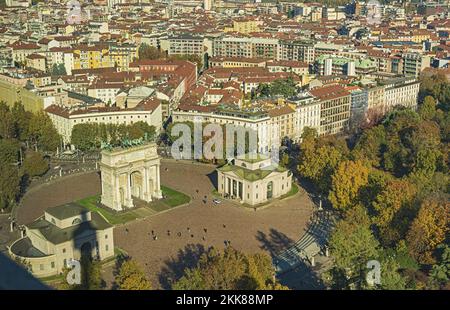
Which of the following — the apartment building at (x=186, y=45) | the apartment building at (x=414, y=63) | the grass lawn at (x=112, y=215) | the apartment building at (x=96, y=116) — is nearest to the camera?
the grass lawn at (x=112, y=215)

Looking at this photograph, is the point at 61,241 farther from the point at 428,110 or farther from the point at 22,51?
the point at 22,51

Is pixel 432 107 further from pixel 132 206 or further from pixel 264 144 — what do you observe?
pixel 132 206

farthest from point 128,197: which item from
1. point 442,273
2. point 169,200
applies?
point 442,273

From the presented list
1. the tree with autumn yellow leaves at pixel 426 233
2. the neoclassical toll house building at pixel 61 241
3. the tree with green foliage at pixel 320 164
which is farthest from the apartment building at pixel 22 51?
the tree with autumn yellow leaves at pixel 426 233

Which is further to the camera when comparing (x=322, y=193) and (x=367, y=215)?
(x=322, y=193)

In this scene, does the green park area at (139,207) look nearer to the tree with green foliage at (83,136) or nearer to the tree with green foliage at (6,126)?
the tree with green foliage at (83,136)

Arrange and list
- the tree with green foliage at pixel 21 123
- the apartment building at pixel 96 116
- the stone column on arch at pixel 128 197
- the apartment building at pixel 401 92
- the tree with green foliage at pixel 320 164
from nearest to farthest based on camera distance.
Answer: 1. the stone column on arch at pixel 128 197
2. the tree with green foliage at pixel 320 164
3. the apartment building at pixel 96 116
4. the tree with green foliage at pixel 21 123
5. the apartment building at pixel 401 92
